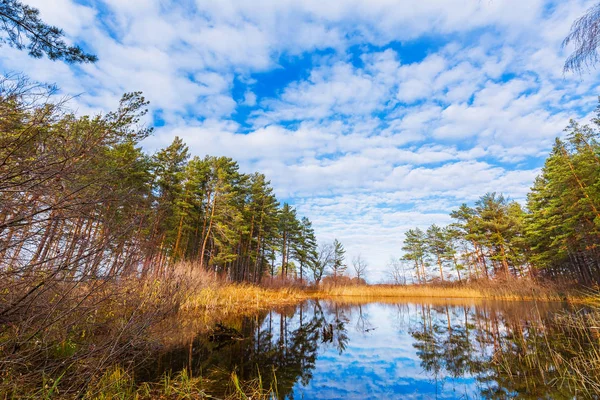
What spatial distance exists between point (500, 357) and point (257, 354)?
564 centimetres

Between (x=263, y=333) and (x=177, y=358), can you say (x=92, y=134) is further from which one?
(x=263, y=333)

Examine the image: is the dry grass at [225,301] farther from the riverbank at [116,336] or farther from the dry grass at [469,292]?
the dry grass at [469,292]

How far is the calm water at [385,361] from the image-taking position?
4.46 m

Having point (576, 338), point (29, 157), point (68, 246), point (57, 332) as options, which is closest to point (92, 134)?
point (29, 157)

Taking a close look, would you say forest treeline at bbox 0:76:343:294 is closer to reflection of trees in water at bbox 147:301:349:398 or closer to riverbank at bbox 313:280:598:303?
reflection of trees in water at bbox 147:301:349:398

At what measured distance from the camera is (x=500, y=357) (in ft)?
19.4

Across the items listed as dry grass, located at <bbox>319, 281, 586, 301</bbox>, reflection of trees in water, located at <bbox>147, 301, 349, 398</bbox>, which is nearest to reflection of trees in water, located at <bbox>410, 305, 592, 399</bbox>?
reflection of trees in water, located at <bbox>147, 301, 349, 398</bbox>

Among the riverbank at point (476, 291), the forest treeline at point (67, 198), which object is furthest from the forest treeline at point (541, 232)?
the forest treeline at point (67, 198)

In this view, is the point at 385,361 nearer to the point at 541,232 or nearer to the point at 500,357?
the point at 500,357

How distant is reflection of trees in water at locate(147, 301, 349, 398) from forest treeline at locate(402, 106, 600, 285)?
1850cm

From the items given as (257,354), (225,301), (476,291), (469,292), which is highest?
(476,291)

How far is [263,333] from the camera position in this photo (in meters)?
8.63

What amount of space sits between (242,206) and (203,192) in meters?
6.32

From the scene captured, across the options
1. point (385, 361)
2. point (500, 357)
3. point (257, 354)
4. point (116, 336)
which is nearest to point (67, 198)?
point (116, 336)
